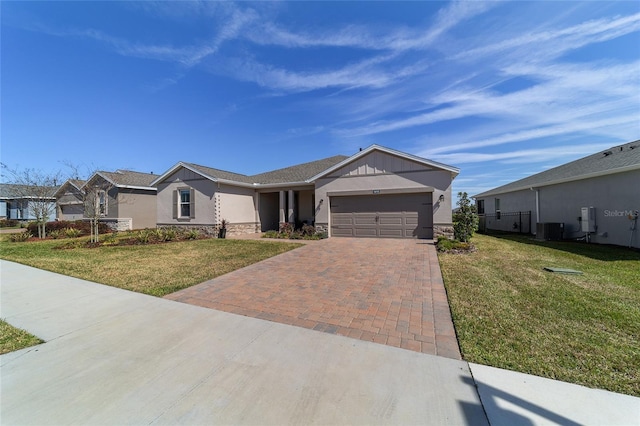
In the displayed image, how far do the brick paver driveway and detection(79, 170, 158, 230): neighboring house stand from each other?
16.4 meters

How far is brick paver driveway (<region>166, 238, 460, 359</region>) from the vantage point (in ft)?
11.7

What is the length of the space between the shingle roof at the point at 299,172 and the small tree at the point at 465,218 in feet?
26.6

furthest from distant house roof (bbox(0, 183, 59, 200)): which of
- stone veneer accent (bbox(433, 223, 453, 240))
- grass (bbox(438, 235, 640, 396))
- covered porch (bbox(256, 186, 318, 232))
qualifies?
grass (bbox(438, 235, 640, 396))

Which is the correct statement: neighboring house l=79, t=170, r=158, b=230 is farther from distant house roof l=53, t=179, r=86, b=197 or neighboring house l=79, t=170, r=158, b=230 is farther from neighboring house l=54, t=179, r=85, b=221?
neighboring house l=54, t=179, r=85, b=221

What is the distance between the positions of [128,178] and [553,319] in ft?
81.8

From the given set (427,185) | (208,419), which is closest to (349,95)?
(427,185)

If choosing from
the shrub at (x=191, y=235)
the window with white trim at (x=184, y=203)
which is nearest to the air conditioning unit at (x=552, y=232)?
the shrub at (x=191, y=235)

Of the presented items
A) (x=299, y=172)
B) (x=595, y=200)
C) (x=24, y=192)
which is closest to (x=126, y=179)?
(x=24, y=192)

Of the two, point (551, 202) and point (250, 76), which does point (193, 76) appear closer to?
point (250, 76)

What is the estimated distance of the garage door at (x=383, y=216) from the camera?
12.7 meters

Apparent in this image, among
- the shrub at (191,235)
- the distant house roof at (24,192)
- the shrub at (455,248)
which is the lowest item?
the shrub at (455,248)

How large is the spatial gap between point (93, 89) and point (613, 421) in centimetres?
1641

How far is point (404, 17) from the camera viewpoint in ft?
27.7

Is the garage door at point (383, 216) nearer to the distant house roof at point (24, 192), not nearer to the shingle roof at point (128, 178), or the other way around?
the shingle roof at point (128, 178)
